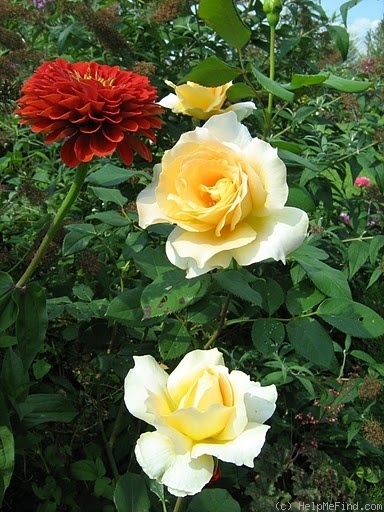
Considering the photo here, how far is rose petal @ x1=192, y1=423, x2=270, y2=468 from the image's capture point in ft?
2.38

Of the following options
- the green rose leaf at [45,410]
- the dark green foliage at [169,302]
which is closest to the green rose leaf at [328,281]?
the dark green foliage at [169,302]

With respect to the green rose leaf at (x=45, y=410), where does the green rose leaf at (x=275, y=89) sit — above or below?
above

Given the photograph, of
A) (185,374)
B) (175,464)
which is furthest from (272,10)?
(175,464)

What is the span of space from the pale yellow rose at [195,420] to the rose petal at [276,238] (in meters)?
0.15

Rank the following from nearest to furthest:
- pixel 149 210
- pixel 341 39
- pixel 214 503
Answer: pixel 149 210
pixel 214 503
pixel 341 39

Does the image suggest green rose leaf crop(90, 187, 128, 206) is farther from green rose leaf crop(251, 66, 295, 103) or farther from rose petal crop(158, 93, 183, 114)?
green rose leaf crop(251, 66, 295, 103)

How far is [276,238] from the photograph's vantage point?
0.79 m

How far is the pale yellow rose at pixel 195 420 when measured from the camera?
2.41 feet

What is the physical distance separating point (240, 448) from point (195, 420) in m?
0.06

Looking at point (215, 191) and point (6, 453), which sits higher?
Result: point (215, 191)

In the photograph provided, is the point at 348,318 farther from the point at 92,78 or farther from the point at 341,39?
the point at 341,39

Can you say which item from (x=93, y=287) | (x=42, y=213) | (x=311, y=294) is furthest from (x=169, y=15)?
(x=311, y=294)

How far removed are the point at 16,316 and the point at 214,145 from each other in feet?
1.41

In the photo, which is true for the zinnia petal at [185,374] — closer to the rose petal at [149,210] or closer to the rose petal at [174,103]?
the rose petal at [149,210]
